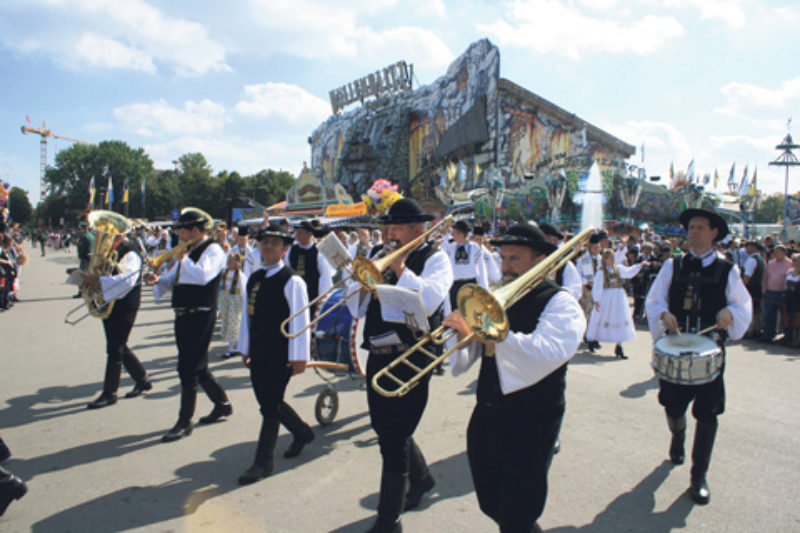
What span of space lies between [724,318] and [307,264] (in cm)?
482

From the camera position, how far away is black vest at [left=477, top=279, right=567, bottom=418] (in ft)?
7.82

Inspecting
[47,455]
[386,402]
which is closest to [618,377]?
[386,402]

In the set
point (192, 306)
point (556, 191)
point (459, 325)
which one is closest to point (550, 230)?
point (459, 325)

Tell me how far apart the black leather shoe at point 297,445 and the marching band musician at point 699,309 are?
9.78 ft

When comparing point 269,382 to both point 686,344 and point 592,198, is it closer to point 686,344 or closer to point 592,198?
point 686,344

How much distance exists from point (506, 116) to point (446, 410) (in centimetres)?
4543

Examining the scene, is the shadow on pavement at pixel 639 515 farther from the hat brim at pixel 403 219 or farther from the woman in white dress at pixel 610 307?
the woman in white dress at pixel 610 307

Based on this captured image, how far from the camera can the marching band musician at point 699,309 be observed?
12.1ft

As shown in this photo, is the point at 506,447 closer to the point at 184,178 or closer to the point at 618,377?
the point at 618,377

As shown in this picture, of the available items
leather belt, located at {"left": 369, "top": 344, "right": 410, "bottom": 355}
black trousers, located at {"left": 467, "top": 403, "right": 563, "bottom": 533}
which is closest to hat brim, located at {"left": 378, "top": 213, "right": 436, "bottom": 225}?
leather belt, located at {"left": 369, "top": 344, "right": 410, "bottom": 355}

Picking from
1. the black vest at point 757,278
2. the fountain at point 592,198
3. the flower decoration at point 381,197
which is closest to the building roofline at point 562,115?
the fountain at point 592,198

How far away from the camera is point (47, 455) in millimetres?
4418

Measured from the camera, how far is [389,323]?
3.22m

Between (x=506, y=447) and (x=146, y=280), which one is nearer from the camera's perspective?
(x=506, y=447)
